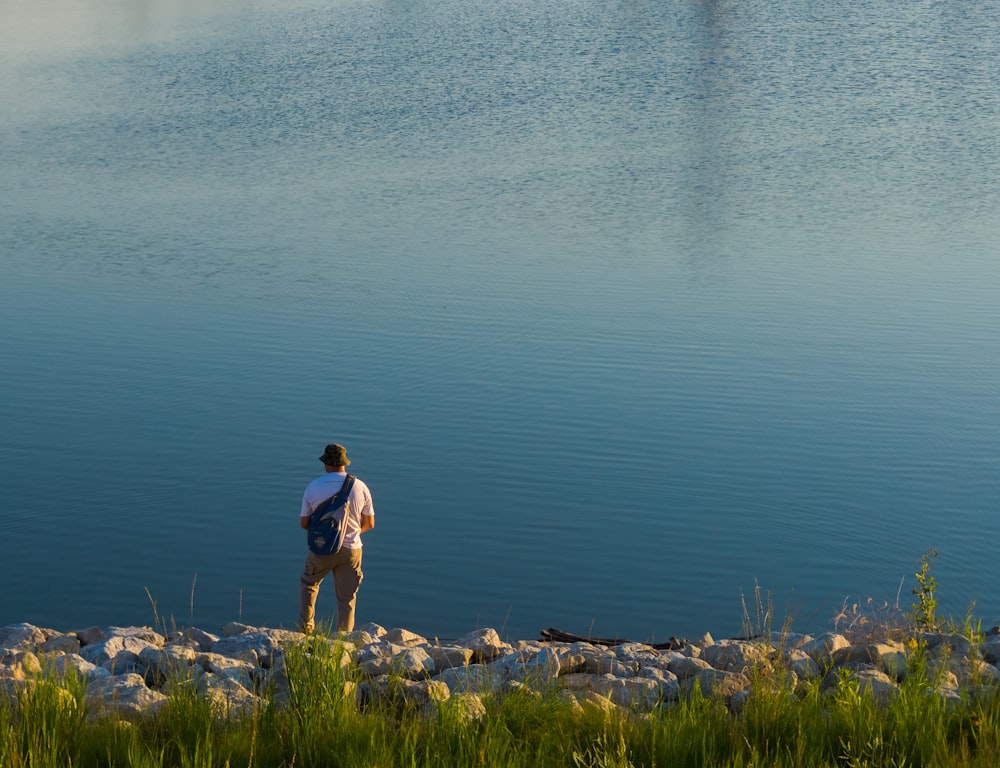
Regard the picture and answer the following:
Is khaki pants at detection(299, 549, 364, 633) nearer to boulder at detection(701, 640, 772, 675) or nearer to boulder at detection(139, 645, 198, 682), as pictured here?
boulder at detection(139, 645, 198, 682)

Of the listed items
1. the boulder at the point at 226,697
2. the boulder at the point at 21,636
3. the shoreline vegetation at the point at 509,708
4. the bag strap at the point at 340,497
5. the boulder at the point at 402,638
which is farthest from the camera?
the boulder at the point at 402,638

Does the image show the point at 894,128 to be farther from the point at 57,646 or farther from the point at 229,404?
the point at 57,646

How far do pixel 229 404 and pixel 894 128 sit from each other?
74.6 feet

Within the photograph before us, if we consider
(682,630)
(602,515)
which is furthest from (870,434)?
(682,630)

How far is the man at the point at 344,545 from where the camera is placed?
1005 centimetres

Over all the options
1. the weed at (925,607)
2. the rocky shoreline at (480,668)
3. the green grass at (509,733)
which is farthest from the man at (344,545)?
the weed at (925,607)

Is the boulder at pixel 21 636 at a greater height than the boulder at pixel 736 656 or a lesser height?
lesser

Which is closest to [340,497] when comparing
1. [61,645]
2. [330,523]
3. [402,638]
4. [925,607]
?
[330,523]

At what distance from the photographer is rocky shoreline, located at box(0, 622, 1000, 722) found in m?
7.95

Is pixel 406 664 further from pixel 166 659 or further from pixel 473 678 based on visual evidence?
pixel 166 659

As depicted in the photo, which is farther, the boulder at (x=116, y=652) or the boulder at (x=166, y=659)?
the boulder at (x=116, y=652)

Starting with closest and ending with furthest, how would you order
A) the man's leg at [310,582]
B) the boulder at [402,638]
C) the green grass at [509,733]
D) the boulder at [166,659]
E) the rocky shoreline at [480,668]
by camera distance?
the green grass at [509,733]
the rocky shoreline at [480,668]
the boulder at [166,659]
the man's leg at [310,582]
the boulder at [402,638]

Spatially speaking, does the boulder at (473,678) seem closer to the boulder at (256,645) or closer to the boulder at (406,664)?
the boulder at (406,664)

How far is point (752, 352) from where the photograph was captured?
19047 millimetres
